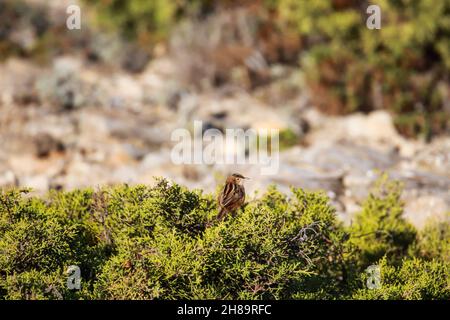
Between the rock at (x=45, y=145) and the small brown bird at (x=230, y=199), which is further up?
the rock at (x=45, y=145)

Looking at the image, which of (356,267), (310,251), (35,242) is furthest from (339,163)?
(35,242)

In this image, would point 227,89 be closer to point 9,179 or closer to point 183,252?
point 9,179

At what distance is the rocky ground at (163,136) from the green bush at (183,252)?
110 inches

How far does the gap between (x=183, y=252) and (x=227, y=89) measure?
983 cm

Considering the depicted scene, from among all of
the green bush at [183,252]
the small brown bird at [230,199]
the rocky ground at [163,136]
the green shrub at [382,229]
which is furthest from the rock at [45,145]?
the small brown bird at [230,199]

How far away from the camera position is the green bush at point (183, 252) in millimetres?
6184

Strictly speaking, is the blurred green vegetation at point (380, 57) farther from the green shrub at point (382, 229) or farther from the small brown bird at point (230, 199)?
the small brown bird at point (230, 199)

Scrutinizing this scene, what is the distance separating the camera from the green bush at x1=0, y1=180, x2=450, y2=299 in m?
6.18

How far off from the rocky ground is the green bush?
9.14 ft

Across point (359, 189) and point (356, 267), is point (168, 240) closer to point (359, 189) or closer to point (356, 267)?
point (356, 267)

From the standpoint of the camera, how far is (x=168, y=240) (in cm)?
637

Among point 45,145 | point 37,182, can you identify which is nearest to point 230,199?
point 37,182

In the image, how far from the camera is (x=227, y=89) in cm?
1577

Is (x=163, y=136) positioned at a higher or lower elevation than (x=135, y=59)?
lower
